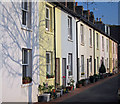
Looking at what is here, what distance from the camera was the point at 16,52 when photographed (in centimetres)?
1062

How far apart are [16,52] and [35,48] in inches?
77.8

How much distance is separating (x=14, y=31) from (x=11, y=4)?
3.94ft

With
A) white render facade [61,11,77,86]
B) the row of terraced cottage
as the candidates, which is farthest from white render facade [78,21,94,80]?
white render facade [61,11,77,86]

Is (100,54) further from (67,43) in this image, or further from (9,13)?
(9,13)

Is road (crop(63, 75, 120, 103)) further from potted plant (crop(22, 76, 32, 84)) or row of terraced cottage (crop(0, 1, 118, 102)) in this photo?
potted plant (crop(22, 76, 32, 84))

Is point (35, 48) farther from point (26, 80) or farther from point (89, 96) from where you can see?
point (89, 96)

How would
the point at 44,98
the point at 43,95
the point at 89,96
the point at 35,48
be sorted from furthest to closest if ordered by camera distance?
the point at 89,96
the point at 35,48
the point at 43,95
the point at 44,98

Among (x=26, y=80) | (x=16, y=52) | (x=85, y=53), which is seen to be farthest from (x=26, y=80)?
(x=85, y=53)

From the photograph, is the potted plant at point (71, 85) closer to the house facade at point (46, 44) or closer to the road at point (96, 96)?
the road at point (96, 96)

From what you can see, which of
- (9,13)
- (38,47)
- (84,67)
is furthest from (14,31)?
(84,67)

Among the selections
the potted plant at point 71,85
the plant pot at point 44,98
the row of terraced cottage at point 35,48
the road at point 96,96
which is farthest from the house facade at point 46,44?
the potted plant at point 71,85

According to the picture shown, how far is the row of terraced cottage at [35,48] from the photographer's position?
9.93m

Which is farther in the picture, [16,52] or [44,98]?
[44,98]

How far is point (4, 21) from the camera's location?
31.8 ft
